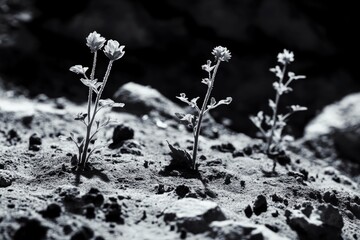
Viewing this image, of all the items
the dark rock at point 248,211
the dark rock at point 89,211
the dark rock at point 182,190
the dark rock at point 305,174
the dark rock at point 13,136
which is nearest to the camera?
the dark rock at point 89,211

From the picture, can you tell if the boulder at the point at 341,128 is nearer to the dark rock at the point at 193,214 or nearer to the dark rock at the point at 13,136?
the dark rock at the point at 193,214

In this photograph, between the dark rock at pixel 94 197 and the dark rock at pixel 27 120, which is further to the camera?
the dark rock at pixel 27 120

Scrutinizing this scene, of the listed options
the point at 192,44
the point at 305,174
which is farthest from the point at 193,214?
the point at 192,44

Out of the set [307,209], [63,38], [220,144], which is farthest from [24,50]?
[307,209]

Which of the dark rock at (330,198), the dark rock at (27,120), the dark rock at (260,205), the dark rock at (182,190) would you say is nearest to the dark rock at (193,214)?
the dark rock at (182,190)

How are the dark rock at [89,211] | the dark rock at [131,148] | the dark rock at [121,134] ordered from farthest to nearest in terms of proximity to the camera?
the dark rock at [121,134]
the dark rock at [131,148]
the dark rock at [89,211]

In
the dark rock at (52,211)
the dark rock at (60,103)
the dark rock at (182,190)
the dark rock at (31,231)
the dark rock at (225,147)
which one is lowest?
the dark rock at (31,231)

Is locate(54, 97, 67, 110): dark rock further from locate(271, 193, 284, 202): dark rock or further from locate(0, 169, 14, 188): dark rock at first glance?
locate(271, 193, 284, 202): dark rock

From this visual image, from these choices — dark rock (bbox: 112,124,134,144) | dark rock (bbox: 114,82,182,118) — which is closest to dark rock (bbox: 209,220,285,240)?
dark rock (bbox: 112,124,134,144)
